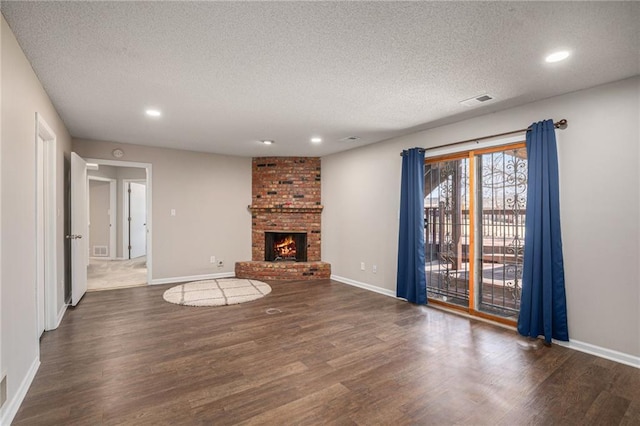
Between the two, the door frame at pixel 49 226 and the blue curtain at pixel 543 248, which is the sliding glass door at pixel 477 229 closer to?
the blue curtain at pixel 543 248

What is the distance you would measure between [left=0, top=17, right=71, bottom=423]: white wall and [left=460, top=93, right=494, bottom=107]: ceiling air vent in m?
3.67

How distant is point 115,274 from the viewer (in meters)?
6.33

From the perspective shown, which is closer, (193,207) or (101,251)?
(193,207)

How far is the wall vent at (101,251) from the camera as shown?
8195 mm

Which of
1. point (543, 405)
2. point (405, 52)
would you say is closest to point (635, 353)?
point (543, 405)

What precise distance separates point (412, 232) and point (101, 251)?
793cm

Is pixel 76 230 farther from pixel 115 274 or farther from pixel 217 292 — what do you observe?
pixel 115 274

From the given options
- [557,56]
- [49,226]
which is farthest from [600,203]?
[49,226]

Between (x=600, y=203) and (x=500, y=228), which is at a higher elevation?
(x=600, y=203)

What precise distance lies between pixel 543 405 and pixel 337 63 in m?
2.80

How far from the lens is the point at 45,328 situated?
3.34m

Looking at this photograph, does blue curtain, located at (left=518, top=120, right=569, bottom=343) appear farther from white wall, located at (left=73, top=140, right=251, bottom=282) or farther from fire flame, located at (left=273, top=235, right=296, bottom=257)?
white wall, located at (left=73, top=140, right=251, bottom=282)

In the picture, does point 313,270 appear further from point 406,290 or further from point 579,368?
point 579,368

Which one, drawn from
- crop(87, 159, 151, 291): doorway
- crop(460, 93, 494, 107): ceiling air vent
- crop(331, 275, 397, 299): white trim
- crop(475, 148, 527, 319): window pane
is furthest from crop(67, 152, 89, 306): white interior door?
crop(475, 148, 527, 319): window pane
